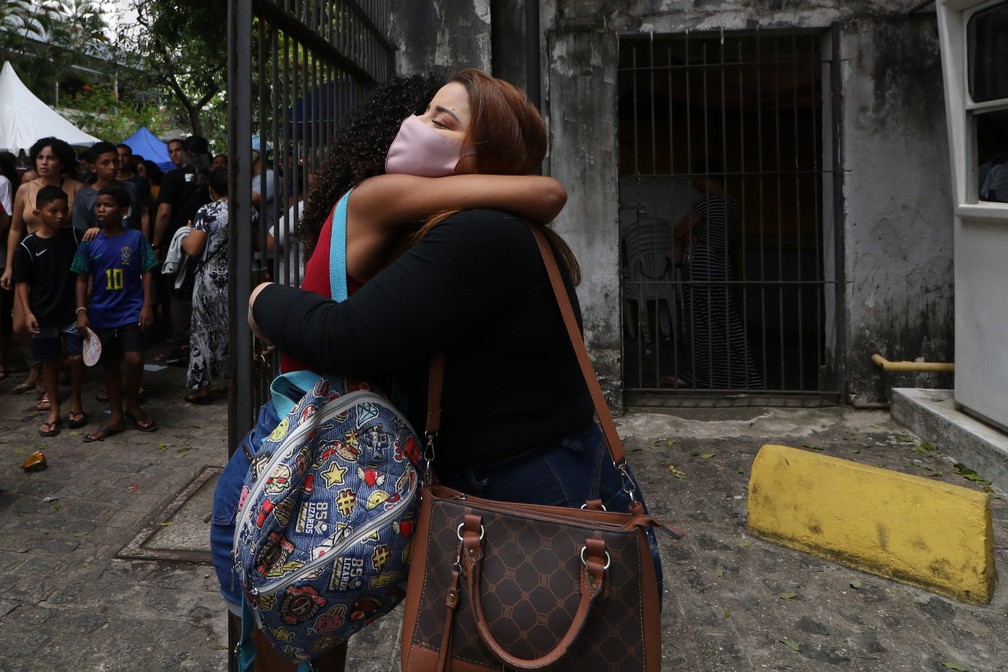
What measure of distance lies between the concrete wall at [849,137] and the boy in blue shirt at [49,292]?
2844 mm

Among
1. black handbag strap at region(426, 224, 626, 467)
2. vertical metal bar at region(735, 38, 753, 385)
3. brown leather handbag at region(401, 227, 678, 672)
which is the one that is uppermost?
vertical metal bar at region(735, 38, 753, 385)

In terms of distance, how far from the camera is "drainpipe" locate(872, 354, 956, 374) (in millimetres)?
6512

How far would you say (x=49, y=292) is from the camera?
21.2ft

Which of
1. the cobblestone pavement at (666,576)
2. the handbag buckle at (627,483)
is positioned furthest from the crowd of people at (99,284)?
the handbag buckle at (627,483)

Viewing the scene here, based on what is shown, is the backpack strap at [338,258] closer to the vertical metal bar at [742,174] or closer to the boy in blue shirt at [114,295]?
the vertical metal bar at [742,174]

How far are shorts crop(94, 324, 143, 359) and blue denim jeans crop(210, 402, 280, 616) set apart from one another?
496 centimetres

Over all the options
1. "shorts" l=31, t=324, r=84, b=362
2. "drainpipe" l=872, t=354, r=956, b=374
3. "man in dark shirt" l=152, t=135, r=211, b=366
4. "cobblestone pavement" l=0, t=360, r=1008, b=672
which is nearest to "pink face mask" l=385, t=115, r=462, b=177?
"cobblestone pavement" l=0, t=360, r=1008, b=672

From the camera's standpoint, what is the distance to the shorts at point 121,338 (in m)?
6.35

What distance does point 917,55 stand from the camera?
6.48m

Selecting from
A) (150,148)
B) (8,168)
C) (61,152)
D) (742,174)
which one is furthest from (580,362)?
(150,148)

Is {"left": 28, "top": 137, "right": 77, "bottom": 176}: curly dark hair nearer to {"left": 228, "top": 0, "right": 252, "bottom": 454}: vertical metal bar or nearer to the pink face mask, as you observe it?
{"left": 228, "top": 0, "right": 252, "bottom": 454}: vertical metal bar

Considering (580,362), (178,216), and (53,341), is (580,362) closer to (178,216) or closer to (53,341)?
(53,341)

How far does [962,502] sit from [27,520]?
4.65 meters

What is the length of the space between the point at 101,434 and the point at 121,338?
2.31ft
